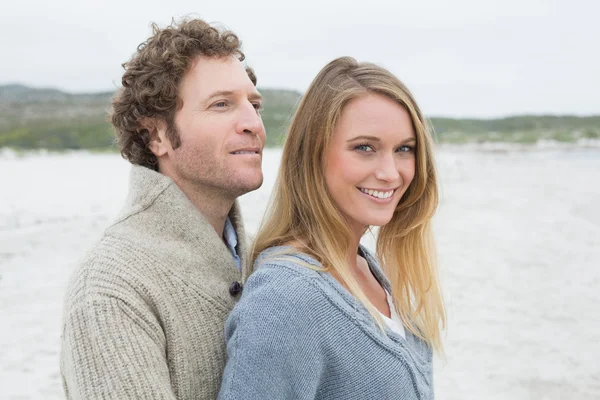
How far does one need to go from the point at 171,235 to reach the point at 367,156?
0.67 metres

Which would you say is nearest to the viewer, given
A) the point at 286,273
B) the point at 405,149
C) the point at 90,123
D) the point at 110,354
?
the point at 110,354

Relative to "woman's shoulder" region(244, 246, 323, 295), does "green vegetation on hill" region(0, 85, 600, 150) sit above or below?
below

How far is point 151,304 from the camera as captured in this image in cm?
176

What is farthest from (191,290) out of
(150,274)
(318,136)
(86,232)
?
(86,232)

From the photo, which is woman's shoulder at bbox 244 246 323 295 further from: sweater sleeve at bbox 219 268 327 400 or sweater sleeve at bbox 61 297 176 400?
sweater sleeve at bbox 61 297 176 400

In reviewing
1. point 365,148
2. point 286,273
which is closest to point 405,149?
point 365,148

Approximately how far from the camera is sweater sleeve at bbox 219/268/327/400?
1.59m

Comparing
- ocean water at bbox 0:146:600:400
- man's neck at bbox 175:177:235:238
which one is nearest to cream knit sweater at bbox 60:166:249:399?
man's neck at bbox 175:177:235:238

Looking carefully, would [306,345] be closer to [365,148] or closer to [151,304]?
[151,304]

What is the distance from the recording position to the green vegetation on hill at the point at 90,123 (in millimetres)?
28016

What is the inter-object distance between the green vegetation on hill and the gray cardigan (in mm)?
806

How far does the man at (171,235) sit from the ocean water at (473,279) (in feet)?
2.62

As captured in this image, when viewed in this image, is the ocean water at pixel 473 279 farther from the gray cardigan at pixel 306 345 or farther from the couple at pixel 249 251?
the gray cardigan at pixel 306 345

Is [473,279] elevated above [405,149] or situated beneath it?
situated beneath
